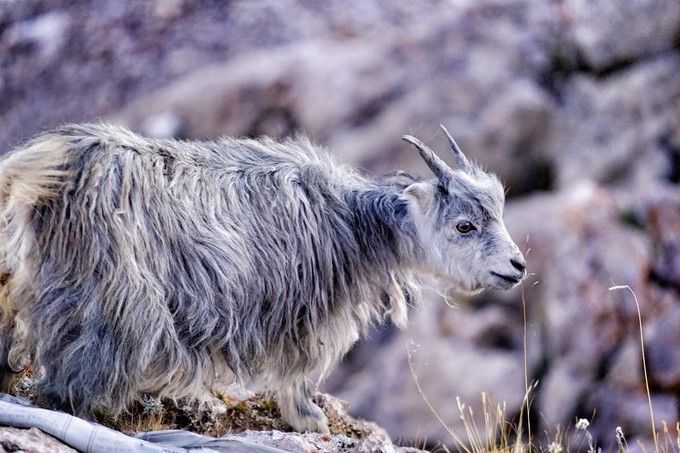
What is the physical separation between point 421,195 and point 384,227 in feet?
0.88

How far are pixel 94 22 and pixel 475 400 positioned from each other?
6766 mm

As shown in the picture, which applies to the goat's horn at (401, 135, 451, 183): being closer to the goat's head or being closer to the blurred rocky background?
the goat's head

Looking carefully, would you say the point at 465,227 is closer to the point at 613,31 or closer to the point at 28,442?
the point at 28,442

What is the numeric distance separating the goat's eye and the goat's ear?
19cm

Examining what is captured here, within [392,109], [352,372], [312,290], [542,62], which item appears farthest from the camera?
[542,62]

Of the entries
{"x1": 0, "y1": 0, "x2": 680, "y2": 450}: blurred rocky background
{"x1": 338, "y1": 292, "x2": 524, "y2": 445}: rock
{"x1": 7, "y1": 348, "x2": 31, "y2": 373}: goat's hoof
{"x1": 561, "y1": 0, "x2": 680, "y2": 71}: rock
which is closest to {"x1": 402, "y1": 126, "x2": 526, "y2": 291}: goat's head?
{"x1": 7, "y1": 348, "x2": 31, "y2": 373}: goat's hoof

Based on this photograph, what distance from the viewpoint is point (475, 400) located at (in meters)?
Result: 13.5

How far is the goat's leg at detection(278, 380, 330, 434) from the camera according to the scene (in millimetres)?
6039

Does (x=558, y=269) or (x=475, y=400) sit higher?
(x=558, y=269)

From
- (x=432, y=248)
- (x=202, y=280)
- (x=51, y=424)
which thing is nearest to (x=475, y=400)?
(x=432, y=248)

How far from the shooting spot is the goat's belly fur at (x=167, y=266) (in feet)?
16.4

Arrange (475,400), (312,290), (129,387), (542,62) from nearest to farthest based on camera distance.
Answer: (129,387) < (312,290) < (475,400) < (542,62)

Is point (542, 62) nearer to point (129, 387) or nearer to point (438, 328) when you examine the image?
point (438, 328)

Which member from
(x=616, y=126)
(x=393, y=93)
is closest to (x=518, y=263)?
(x=393, y=93)
